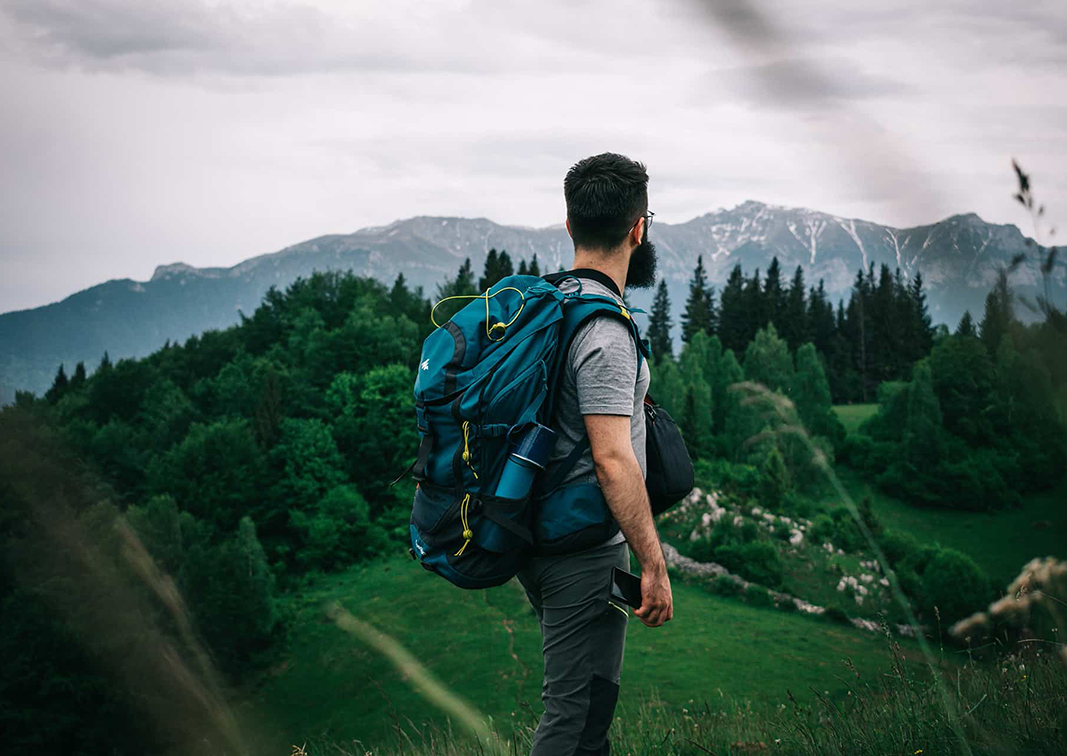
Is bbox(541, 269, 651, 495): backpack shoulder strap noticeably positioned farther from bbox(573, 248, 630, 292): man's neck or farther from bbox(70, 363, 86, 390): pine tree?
bbox(70, 363, 86, 390): pine tree

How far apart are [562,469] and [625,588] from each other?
468 millimetres

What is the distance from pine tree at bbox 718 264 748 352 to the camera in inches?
3071

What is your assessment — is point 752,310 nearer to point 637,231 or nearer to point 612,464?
point 637,231

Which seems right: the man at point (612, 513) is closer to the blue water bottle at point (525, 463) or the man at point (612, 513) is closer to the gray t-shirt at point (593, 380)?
the gray t-shirt at point (593, 380)

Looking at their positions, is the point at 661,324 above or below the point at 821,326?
above

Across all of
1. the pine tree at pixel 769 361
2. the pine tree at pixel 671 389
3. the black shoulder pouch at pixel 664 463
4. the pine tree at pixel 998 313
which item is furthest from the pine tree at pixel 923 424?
the pine tree at pixel 998 313

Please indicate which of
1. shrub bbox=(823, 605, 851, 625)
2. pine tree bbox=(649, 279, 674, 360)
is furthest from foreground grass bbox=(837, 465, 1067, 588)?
pine tree bbox=(649, 279, 674, 360)

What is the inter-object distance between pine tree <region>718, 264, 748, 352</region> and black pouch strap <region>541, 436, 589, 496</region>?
77.8 metres

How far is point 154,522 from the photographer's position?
4419 centimetres

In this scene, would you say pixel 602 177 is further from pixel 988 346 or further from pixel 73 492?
pixel 73 492

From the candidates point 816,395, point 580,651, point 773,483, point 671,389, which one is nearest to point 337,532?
point 671,389

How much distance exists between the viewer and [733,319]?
258ft

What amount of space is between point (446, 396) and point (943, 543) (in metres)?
63.2

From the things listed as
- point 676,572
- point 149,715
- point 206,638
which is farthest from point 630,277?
point 676,572
